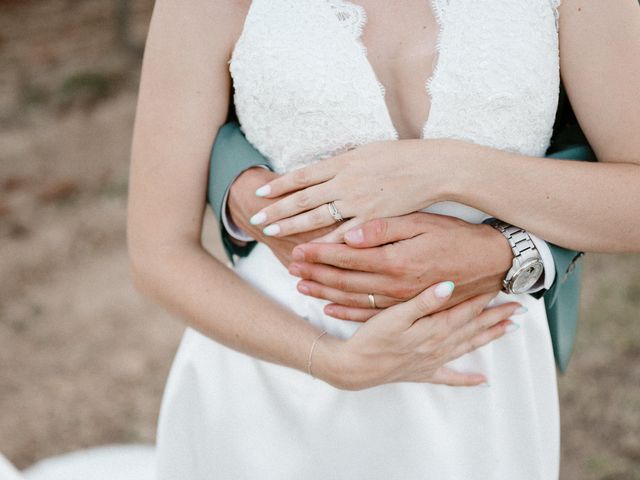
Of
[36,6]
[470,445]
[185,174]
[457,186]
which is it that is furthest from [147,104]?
[36,6]

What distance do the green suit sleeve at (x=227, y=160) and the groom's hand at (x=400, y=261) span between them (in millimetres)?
212

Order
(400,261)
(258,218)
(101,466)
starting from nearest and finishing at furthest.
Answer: (400,261), (258,218), (101,466)

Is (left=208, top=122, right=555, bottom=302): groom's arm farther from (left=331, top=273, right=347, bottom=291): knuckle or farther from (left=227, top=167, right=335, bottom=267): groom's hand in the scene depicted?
(left=331, top=273, right=347, bottom=291): knuckle

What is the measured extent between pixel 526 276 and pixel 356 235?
1.11 ft

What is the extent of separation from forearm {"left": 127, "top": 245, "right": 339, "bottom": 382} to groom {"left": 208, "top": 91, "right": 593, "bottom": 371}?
9 centimetres

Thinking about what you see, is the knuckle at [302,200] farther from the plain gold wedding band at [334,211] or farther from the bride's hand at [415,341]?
the bride's hand at [415,341]

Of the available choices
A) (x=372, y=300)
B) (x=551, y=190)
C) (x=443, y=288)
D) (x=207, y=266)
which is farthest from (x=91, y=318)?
(x=551, y=190)

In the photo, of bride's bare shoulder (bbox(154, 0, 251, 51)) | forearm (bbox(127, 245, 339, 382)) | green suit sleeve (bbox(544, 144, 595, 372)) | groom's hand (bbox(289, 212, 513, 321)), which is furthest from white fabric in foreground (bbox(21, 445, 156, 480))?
bride's bare shoulder (bbox(154, 0, 251, 51))

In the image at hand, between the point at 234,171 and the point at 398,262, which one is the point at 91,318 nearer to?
the point at 234,171

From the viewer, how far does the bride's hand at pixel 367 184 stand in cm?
133

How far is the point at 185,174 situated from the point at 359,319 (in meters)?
0.44

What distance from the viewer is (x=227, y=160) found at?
1.44 m

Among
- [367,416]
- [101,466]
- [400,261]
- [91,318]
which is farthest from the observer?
[91,318]

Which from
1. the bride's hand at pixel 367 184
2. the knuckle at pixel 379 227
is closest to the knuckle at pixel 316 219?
the bride's hand at pixel 367 184
